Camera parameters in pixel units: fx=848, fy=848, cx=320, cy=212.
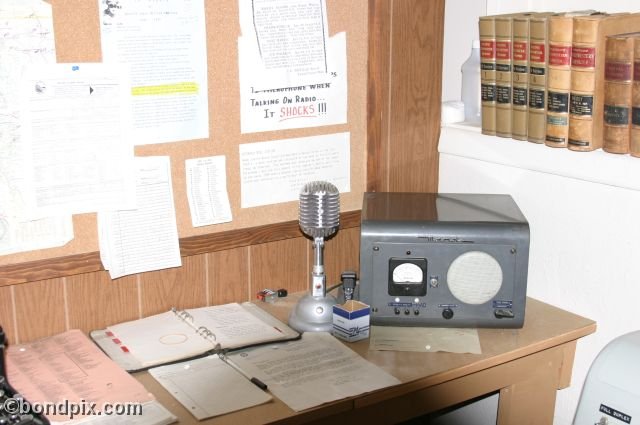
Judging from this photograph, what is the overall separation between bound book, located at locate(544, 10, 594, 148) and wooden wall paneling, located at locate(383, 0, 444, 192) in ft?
1.12

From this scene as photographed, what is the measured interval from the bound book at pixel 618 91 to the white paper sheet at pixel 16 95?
1.10m

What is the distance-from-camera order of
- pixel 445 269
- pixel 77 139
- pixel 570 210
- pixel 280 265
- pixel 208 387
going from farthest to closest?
pixel 280 265
pixel 570 210
pixel 445 269
pixel 77 139
pixel 208 387

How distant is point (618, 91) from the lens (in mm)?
1716

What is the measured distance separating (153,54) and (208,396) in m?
0.69

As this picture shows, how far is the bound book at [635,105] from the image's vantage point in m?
1.68

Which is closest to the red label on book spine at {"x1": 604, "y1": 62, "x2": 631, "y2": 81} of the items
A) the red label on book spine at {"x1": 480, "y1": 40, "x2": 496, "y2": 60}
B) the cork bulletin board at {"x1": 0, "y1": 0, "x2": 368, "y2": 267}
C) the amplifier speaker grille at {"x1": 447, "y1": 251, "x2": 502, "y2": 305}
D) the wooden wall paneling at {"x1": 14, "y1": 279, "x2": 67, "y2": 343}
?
the red label on book spine at {"x1": 480, "y1": 40, "x2": 496, "y2": 60}

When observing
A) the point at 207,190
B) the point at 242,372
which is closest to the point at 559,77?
the point at 207,190

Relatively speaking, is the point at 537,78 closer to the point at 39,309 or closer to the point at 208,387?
the point at 208,387

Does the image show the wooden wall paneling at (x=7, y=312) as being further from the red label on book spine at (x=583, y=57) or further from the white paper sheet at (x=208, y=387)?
the red label on book spine at (x=583, y=57)

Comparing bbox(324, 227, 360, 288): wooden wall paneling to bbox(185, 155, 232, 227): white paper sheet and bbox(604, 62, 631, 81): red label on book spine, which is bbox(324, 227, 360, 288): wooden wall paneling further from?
bbox(604, 62, 631, 81): red label on book spine

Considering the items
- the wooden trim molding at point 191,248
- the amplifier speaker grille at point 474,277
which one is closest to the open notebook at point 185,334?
the wooden trim molding at point 191,248

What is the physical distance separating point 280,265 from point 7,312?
0.62 meters

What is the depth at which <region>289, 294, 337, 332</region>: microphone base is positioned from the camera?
5.76ft

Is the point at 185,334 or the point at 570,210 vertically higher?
the point at 570,210
